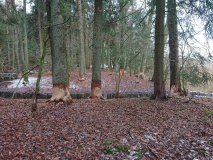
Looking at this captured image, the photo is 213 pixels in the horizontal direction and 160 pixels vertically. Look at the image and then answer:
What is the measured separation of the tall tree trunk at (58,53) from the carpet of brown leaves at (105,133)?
558 millimetres

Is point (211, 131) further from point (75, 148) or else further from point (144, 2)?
point (144, 2)

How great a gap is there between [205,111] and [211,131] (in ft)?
5.92

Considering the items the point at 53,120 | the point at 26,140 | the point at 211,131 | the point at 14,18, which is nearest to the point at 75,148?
the point at 26,140

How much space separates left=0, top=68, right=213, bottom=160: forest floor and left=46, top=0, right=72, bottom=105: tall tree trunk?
0.51 meters

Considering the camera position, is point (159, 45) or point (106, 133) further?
point (159, 45)

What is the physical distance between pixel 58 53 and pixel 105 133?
3465mm

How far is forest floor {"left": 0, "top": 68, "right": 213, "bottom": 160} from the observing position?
3.68 m

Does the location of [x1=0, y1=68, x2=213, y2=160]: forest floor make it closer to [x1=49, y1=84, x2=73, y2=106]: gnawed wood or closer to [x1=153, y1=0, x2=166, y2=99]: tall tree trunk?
[x1=49, y1=84, x2=73, y2=106]: gnawed wood

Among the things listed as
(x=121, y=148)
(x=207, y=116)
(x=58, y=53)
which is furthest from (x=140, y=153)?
(x=58, y=53)

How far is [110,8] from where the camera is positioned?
8789 mm

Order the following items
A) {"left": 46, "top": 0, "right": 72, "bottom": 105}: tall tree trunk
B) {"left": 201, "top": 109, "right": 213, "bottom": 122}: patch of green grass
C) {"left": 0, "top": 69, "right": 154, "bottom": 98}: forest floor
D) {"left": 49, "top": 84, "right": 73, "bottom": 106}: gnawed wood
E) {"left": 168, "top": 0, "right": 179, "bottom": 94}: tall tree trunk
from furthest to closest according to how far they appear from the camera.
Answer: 1. {"left": 0, "top": 69, "right": 154, "bottom": 98}: forest floor
2. {"left": 168, "top": 0, "right": 179, "bottom": 94}: tall tree trunk
3. {"left": 49, "top": 84, "right": 73, "bottom": 106}: gnawed wood
4. {"left": 46, "top": 0, "right": 72, "bottom": 105}: tall tree trunk
5. {"left": 201, "top": 109, "right": 213, "bottom": 122}: patch of green grass

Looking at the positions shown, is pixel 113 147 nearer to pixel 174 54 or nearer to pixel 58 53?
pixel 58 53

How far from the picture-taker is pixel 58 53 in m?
6.77

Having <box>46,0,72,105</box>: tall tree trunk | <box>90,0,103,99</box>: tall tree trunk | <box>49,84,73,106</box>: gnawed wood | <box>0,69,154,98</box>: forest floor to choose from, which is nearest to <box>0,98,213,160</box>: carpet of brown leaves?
<box>49,84,73,106</box>: gnawed wood
